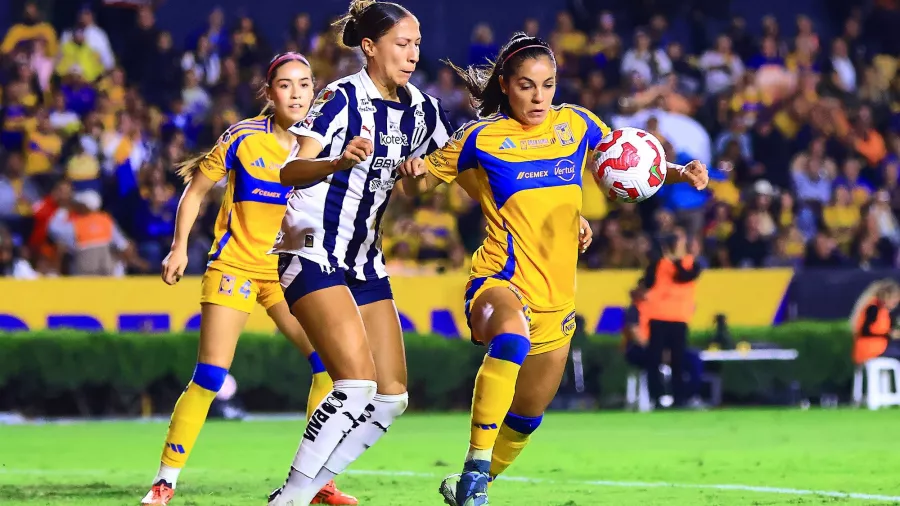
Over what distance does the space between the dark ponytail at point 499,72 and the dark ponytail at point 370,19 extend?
1.29 feet

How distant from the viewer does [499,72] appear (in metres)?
7.77

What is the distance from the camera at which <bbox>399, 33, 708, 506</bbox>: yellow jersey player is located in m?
7.35

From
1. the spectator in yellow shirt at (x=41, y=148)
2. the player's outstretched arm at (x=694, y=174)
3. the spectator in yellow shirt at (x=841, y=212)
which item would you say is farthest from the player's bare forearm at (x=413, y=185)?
the spectator in yellow shirt at (x=841, y=212)

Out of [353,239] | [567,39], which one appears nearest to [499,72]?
[353,239]

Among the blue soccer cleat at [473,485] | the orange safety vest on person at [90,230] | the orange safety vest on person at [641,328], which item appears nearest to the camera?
the blue soccer cleat at [473,485]

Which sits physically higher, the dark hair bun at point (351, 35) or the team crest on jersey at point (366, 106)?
the dark hair bun at point (351, 35)

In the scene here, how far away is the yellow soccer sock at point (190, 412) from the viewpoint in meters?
8.47

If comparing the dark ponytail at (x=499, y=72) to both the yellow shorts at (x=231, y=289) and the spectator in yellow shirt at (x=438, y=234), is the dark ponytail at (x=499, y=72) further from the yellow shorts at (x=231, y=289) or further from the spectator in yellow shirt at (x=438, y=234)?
the spectator in yellow shirt at (x=438, y=234)

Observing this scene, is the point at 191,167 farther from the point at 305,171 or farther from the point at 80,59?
the point at 80,59

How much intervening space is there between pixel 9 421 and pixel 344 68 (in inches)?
256

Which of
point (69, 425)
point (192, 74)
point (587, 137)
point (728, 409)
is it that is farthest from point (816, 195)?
point (587, 137)

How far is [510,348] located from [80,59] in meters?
15.3

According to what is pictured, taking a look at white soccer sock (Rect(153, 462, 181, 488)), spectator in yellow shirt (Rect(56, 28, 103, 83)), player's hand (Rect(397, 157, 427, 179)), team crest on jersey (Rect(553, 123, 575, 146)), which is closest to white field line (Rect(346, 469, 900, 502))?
white soccer sock (Rect(153, 462, 181, 488))

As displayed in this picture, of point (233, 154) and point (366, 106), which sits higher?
point (366, 106)
